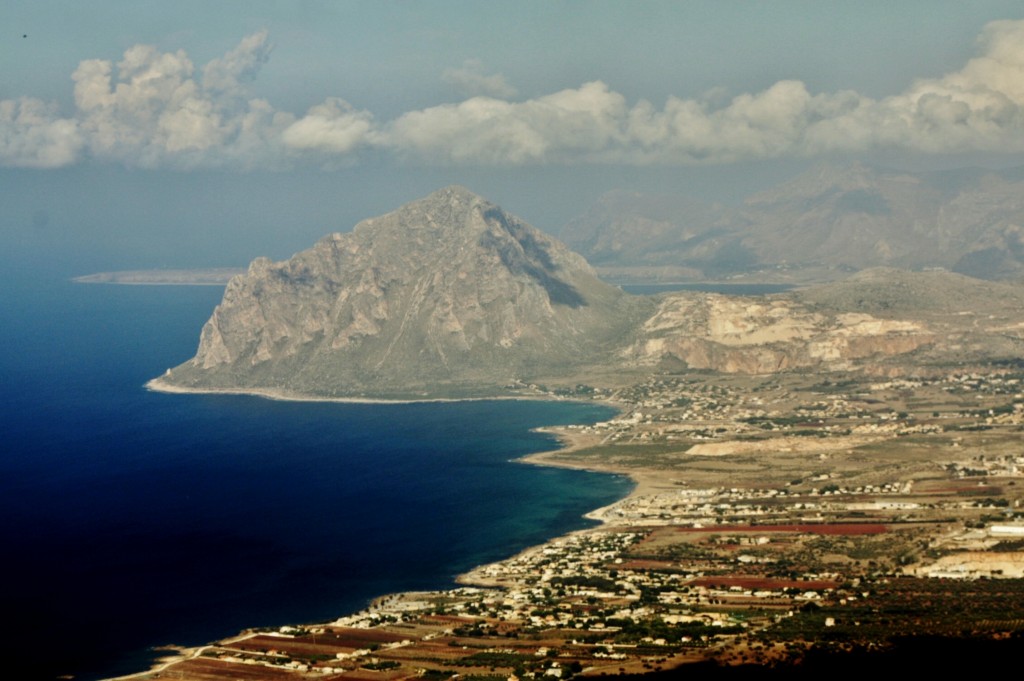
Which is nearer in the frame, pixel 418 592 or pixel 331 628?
pixel 331 628

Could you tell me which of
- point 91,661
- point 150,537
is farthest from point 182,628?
point 150,537

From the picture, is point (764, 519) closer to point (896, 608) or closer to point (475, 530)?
point (475, 530)

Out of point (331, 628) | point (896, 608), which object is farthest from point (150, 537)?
point (896, 608)

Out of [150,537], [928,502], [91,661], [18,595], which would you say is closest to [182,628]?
[91,661]

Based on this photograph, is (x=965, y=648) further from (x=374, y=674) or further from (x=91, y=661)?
(x=91, y=661)

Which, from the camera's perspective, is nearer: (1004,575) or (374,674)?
(374,674)

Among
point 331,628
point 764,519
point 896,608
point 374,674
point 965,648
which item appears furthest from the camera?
point 764,519

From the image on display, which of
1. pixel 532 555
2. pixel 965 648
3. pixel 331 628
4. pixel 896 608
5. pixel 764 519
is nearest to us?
pixel 965 648

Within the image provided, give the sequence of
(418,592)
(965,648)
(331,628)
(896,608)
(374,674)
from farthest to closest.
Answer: (418,592), (331,628), (896,608), (374,674), (965,648)

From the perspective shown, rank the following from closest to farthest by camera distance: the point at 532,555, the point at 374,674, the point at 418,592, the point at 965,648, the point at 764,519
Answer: the point at 965,648
the point at 374,674
the point at 418,592
the point at 532,555
the point at 764,519
